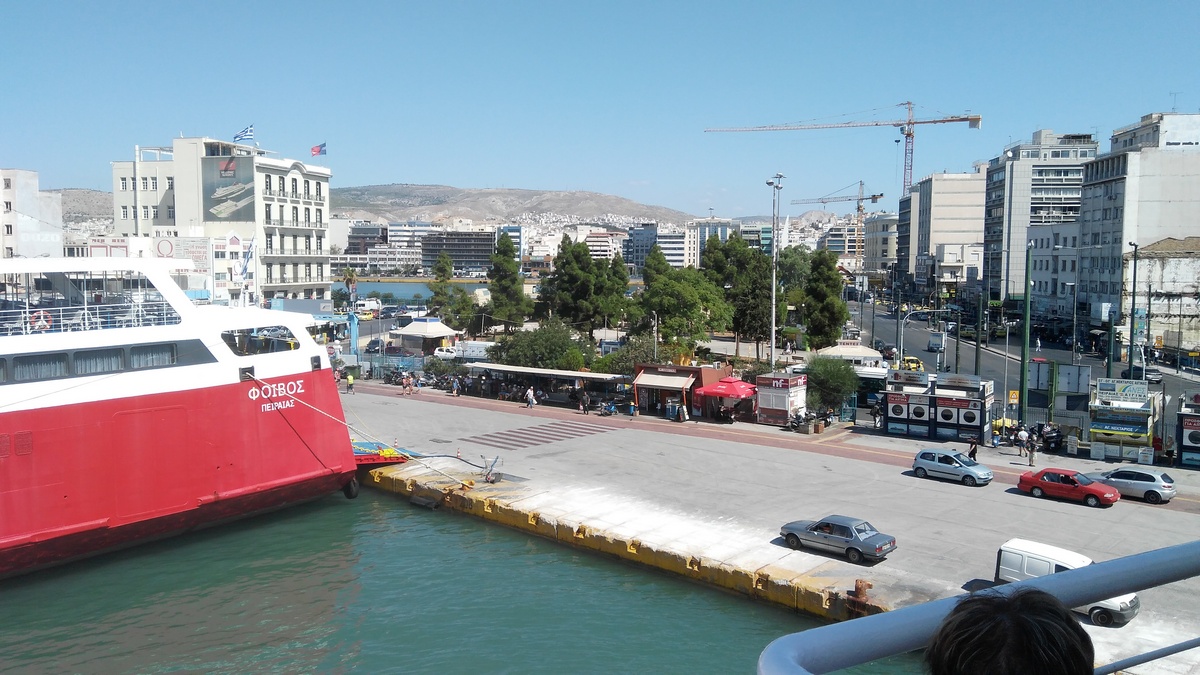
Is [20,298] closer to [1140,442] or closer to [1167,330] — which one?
[1140,442]

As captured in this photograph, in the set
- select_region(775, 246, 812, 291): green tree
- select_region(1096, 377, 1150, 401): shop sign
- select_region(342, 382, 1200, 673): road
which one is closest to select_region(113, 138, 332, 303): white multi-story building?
select_region(342, 382, 1200, 673): road

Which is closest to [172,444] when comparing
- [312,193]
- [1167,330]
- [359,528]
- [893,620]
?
[359,528]

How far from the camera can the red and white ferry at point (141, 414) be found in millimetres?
15289

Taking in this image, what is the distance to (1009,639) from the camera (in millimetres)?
1377

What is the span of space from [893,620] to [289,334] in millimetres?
20608

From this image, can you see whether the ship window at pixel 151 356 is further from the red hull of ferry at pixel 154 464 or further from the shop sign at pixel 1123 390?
the shop sign at pixel 1123 390

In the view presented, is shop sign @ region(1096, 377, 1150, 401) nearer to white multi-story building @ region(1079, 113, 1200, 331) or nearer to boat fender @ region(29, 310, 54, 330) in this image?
boat fender @ region(29, 310, 54, 330)

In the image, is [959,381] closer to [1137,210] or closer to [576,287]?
[576,287]

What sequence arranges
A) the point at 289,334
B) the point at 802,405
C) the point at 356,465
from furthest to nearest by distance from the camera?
the point at 802,405 → the point at 356,465 → the point at 289,334

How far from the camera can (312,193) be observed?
183 ft

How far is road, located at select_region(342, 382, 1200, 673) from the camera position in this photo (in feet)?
47.4

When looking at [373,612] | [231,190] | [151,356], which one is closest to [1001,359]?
[373,612]

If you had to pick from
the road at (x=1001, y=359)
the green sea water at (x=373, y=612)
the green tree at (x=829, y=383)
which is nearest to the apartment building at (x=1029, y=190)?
the road at (x=1001, y=359)

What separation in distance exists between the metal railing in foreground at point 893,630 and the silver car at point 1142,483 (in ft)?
67.7
